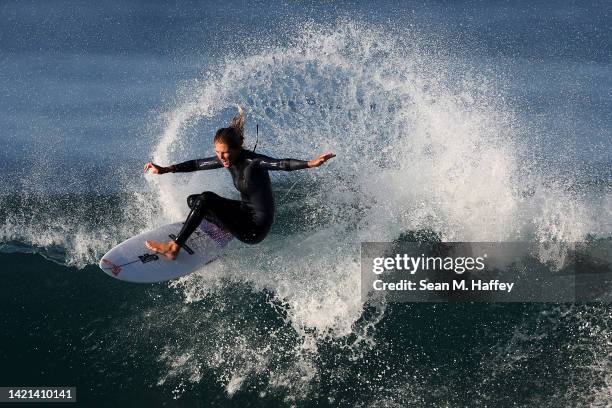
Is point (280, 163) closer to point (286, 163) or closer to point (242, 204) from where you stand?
point (286, 163)

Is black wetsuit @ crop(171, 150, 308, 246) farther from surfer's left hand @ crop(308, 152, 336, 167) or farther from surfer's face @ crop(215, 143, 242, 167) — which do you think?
surfer's left hand @ crop(308, 152, 336, 167)

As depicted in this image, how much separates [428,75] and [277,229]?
784 centimetres

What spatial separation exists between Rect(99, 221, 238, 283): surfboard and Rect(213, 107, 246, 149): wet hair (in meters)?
2.04

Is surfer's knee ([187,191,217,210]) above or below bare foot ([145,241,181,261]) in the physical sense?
above

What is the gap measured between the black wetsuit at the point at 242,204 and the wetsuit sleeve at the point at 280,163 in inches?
0.5

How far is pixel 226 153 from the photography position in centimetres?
837

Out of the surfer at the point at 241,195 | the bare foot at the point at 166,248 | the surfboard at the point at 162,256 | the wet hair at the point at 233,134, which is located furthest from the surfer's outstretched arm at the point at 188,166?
the surfboard at the point at 162,256

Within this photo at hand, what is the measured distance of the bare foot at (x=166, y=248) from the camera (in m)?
9.42

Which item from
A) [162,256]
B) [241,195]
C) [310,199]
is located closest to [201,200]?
[241,195]

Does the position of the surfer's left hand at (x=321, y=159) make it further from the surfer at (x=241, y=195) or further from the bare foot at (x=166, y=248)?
the bare foot at (x=166, y=248)

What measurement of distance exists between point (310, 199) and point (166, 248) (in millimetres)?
3776

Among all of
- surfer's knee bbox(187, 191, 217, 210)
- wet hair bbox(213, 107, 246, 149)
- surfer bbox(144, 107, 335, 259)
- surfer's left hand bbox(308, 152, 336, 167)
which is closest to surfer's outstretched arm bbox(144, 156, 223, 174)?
surfer bbox(144, 107, 335, 259)

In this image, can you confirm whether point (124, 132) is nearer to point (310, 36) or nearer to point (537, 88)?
point (310, 36)

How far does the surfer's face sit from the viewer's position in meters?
8.31
